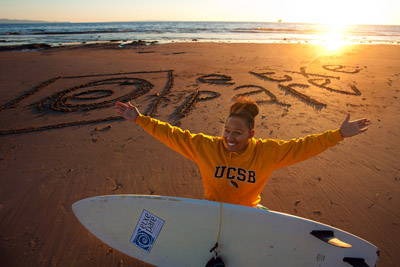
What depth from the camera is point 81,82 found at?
7336 millimetres

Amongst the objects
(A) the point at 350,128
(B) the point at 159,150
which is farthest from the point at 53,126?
(A) the point at 350,128

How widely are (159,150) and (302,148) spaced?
264 cm

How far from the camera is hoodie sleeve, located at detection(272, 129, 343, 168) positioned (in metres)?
1.93

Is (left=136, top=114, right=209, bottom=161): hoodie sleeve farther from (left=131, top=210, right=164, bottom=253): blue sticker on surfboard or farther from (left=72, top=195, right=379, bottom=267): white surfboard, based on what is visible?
(left=131, top=210, right=164, bottom=253): blue sticker on surfboard

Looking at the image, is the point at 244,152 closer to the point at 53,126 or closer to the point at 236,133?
the point at 236,133

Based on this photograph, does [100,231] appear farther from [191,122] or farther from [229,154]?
[191,122]

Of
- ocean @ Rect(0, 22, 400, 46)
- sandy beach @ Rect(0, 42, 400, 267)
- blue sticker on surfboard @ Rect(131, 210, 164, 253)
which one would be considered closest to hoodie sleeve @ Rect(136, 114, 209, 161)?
blue sticker on surfboard @ Rect(131, 210, 164, 253)

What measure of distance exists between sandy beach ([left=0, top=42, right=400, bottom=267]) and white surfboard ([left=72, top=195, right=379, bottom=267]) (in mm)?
517

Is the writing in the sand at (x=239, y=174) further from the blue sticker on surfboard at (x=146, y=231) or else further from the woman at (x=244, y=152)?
the blue sticker on surfboard at (x=146, y=231)

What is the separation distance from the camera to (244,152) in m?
1.91

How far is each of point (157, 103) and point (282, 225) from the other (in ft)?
15.4

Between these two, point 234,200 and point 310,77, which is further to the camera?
point 310,77

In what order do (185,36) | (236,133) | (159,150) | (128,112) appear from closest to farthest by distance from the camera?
(236,133) → (128,112) → (159,150) → (185,36)

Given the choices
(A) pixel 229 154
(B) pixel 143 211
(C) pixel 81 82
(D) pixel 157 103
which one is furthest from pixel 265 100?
(C) pixel 81 82
